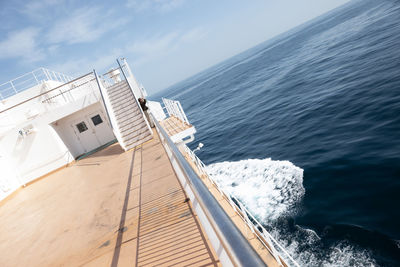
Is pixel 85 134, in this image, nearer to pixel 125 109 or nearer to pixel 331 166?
pixel 125 109

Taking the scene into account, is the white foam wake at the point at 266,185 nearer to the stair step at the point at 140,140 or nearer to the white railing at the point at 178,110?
the white railing at the point at 178,110

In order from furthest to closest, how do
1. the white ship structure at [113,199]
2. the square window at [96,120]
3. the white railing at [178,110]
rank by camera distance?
the square window at [96,120]
the white railing at [178,110]
the white ship structure at [113,199]

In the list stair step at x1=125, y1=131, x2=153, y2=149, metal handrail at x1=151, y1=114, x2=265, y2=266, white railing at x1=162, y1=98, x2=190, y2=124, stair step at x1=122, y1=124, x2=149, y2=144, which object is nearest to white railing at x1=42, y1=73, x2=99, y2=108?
stair step at x1=122, y1=124, x2=149, y2=144

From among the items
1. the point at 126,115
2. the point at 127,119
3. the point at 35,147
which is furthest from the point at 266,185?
the point at 35,147

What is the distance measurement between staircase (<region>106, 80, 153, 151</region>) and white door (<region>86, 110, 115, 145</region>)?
1.99 metres

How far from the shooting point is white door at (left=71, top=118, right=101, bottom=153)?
16531mm

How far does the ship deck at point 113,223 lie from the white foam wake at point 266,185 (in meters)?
2.27

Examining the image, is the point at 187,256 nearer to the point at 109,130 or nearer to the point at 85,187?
the point at 85,187

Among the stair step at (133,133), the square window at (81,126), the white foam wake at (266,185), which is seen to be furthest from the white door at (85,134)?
the white foam wake at (266,185)

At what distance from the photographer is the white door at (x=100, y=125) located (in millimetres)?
16609

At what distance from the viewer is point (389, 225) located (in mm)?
6141

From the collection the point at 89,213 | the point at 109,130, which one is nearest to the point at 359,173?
the point at 89,213

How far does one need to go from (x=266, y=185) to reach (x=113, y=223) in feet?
22.8

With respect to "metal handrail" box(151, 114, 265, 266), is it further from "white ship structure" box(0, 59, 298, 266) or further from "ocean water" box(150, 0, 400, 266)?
"ocean water" box(150, 0, 400, 266)
